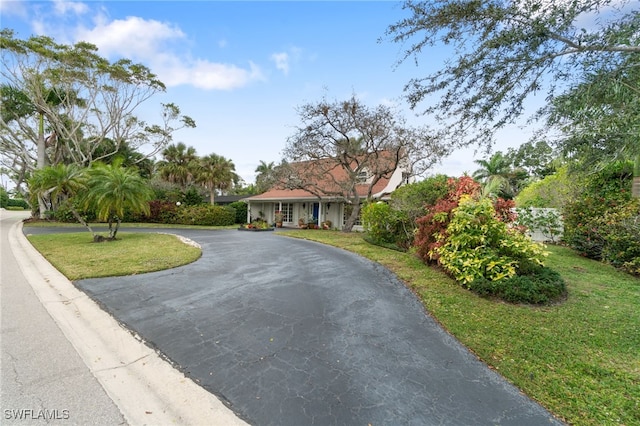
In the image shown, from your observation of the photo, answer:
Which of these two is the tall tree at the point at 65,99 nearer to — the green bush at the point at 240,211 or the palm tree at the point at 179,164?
the palm tree at the point at 179,164

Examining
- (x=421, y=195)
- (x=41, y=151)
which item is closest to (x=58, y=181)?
(x=421, y=195)

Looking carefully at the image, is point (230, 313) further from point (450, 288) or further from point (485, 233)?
point (485, 233)

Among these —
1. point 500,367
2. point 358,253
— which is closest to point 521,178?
point 358,253

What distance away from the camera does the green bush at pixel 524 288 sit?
452 centimetres

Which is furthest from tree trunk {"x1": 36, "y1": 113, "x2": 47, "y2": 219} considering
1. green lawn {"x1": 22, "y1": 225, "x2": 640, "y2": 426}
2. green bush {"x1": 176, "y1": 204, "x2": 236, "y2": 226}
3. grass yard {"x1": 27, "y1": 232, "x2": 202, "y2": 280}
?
green lawn {"x1": 22, "y1": 225, "x2": 640, "y2": 426}

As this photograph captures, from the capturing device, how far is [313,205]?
2055 cm

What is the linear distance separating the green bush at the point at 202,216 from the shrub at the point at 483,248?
1959 cm

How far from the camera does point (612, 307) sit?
4457mm

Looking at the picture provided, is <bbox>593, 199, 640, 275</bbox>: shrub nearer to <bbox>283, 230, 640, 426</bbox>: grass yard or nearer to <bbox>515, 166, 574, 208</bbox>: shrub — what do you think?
<bbox>283, 230, 640, 426</bbox>: grass yard

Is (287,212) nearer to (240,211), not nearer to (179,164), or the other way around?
(240,211)

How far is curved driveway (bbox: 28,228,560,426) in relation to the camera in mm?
2219

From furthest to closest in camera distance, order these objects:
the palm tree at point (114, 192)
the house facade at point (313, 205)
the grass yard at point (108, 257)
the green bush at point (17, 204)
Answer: the green bush at point (17, 204)
the house facade at point (313, 205)
the palm tree at point (114, 192)
the grass yard at point (108, 257)

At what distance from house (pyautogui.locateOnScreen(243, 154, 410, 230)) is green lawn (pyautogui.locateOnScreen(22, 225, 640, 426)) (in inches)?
385

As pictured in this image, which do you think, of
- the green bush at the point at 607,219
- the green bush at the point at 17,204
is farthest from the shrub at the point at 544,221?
the green bush at the point at 17,204
